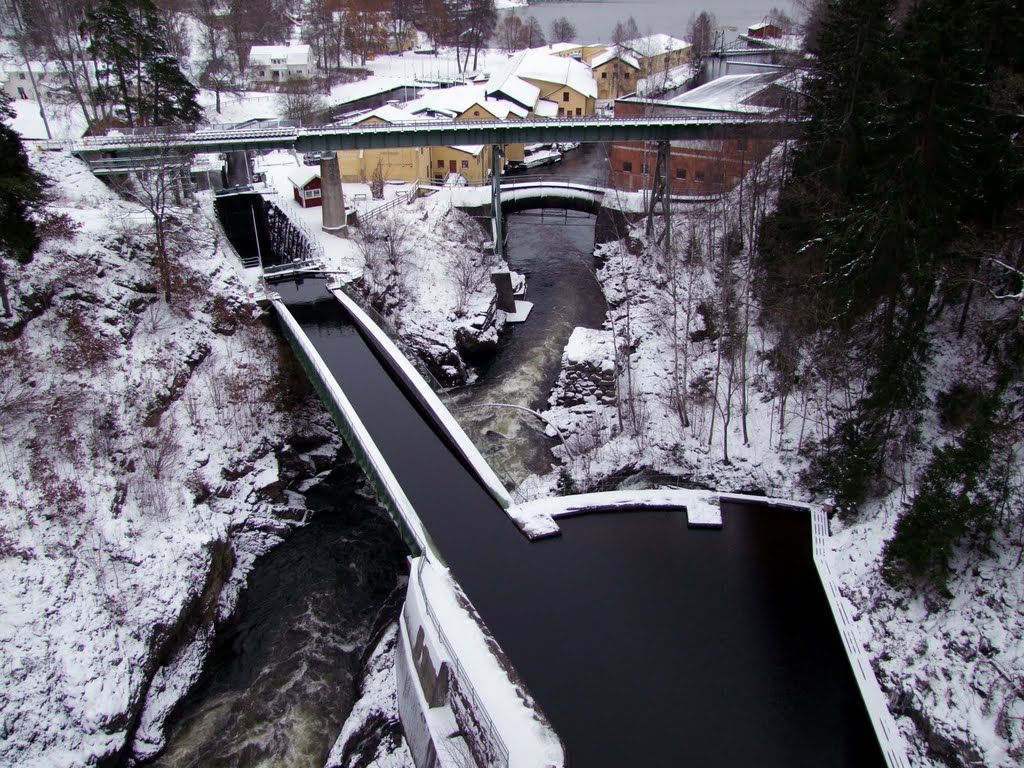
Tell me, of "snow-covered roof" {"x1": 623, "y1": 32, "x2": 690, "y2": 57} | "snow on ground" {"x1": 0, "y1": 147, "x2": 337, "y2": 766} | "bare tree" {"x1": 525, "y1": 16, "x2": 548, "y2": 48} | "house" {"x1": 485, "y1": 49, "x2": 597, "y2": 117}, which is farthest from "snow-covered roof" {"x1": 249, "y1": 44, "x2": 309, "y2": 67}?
"snow on ground" {"x1": 0, "y1": 147, "x2": 337, "y2": 766}

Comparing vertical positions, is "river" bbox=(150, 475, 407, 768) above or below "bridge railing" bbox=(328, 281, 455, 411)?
below

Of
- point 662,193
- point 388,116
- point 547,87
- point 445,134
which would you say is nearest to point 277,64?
point 547,87

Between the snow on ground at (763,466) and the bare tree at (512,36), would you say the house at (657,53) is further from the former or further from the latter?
the snow on ground at (763,466)

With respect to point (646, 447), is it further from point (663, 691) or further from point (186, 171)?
point (186, 171)

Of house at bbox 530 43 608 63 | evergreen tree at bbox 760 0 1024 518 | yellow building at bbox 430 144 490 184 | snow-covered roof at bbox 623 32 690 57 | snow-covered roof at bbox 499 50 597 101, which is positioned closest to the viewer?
evergreen tree at bbox 760 0 1024 518

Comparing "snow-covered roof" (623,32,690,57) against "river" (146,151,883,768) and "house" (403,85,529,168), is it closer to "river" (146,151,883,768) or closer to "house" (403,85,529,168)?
"house" (403,85,529,168)

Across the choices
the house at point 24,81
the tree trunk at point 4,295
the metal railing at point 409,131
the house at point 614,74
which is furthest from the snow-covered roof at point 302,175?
the house at point 614,74

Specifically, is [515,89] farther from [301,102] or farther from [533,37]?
[533,37]
